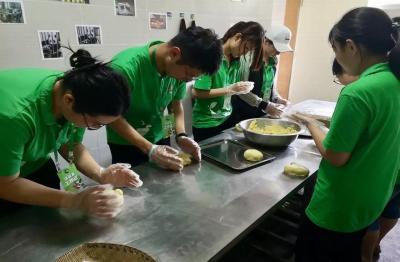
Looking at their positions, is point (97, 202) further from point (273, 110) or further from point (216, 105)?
point (273, 110)

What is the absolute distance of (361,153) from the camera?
1.00 metres

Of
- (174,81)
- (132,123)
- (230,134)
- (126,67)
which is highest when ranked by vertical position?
(126,67)

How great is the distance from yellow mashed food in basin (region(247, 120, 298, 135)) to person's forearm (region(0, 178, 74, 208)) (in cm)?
104

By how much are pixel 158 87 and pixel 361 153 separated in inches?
35.3

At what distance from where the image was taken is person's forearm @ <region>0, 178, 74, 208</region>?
2.89 ft

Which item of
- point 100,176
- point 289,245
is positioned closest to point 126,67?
point 100,176

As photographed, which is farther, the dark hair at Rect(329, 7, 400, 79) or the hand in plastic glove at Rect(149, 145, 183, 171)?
the hand in plastic glove at Rect(149, 145, 183, 171)

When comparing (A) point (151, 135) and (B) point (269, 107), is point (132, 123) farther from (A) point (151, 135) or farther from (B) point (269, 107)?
(B) point (269, 107)

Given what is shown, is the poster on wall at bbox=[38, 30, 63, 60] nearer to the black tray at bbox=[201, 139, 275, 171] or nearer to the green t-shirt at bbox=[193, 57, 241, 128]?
the green t-shirt at bbox=[193, 57, 241, 128]

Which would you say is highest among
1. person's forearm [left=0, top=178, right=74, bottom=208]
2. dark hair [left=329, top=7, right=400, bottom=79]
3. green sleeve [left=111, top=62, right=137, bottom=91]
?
dark hair [left=329, top=7, right=400, bottom=79]

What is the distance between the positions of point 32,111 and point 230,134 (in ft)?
3.91

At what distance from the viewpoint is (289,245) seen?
6.51 ft

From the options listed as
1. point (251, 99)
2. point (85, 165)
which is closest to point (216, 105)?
point (251, 99)

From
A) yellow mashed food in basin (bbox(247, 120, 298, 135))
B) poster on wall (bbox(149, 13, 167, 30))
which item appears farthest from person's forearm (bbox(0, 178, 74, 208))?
poster on wall (bbox(149, 13, 167, 30))
